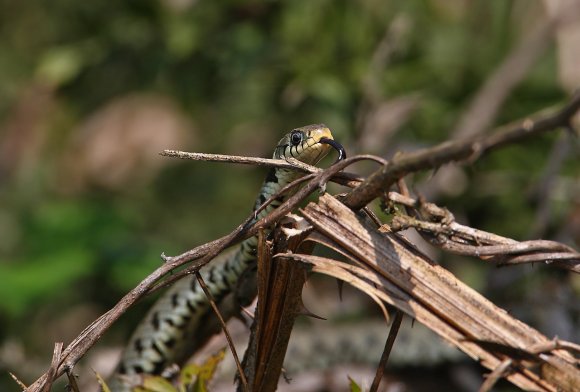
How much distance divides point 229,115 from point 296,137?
4004mm

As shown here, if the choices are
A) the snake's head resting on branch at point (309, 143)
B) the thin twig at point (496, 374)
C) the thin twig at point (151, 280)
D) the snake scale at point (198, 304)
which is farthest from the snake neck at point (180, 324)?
the thin twig at point (496, 374)

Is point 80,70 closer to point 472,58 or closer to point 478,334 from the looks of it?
point 472,58

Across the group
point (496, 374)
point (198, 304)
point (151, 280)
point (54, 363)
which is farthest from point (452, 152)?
point (198, 304)

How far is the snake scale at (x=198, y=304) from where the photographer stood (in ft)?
9.27

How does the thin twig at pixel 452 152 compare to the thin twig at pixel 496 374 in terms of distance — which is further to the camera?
the thin twig at pixel 496 374

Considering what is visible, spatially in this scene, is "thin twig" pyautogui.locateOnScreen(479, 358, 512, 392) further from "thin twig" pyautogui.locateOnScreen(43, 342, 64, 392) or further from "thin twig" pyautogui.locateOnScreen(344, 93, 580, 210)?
"thin twig" pyautogui.locateOnScreen(43, 342, 64, 392)

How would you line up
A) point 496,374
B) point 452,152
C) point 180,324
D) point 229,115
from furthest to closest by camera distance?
point 229,115, point 180,324, point 496,374, point 452,152

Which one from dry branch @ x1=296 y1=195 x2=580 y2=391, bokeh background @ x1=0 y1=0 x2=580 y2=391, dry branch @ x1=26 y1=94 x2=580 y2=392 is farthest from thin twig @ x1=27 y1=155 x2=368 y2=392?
bokeh background @ x1=0 y1=0 x2=580 y2=391

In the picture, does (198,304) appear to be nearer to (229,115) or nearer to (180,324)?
(180,324)

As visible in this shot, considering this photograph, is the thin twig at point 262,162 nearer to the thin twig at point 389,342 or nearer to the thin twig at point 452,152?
the thin twig at point 452,152

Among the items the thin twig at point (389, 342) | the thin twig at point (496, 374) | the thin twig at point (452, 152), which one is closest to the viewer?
the thin twig at point (452, 152)

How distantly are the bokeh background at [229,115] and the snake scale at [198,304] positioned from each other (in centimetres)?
131

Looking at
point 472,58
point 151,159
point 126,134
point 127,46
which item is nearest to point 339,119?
point 472,58

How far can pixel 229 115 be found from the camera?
6.80 metres
